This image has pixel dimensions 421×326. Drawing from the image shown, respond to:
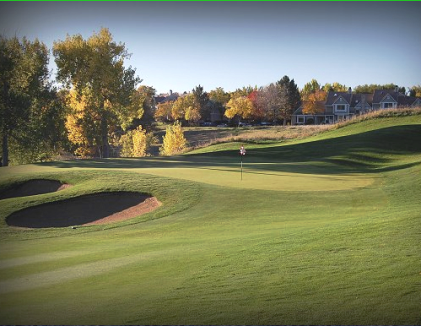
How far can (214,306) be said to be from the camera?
766 centimetres

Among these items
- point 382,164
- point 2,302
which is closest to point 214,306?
point 2,302

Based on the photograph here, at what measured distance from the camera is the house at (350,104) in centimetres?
10769

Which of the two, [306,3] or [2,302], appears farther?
[2,302]

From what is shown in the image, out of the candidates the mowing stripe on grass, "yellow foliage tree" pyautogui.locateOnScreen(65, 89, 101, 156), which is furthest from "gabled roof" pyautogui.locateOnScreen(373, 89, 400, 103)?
the mowing stripe on grass

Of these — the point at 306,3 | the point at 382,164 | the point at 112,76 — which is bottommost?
the point at 382,164

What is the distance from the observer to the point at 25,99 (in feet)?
161

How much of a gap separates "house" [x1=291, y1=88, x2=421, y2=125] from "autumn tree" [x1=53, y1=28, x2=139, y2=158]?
60.5m

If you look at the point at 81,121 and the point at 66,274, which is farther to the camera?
the point at 81,121

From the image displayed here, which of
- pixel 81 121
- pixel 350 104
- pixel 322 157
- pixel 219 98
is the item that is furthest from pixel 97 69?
pixel 219 98

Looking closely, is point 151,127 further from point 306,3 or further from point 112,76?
point 306,3

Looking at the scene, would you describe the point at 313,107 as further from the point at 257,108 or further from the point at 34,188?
the point at 34,188

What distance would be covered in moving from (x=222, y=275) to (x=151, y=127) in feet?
345

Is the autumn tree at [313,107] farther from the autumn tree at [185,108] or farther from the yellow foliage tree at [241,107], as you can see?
the autumn tree at [185,108]

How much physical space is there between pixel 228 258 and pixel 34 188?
58.7 feet
